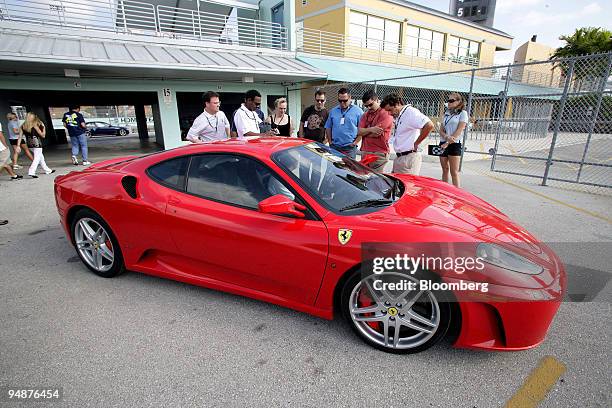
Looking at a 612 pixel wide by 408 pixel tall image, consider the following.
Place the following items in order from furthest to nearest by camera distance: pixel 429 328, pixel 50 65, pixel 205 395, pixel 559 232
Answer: pixel 50 65 → pixel 559 232 → pixel 429 328 → pixel 205 395

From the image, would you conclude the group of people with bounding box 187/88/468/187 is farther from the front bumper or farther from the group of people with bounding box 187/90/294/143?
the front bumper

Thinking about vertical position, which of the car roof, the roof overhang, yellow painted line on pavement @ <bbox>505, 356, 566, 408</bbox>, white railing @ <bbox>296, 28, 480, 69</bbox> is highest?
white railing @ <bbox>296, 28, 480, 69</bbox>

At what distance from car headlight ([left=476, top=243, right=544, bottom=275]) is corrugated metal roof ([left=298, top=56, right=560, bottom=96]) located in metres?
8.65

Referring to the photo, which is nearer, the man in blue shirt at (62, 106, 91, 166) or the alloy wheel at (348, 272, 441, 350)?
the alloy wheel at (348, 272, 441, 350)

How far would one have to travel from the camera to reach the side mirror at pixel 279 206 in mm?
2002

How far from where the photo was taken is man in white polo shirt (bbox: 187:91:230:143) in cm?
462

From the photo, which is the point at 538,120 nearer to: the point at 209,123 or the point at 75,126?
the point at 209,123

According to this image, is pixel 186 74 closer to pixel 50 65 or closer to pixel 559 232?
pixel 50 65

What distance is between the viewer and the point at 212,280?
2.47m

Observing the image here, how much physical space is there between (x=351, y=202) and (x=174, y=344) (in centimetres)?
155

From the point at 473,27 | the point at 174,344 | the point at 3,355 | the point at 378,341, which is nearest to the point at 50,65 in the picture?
the point at 3,355

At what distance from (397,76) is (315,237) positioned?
18.1 m

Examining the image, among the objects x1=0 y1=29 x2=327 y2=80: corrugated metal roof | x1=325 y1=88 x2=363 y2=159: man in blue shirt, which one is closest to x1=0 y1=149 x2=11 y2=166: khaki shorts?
x1=0 y1=29 x2=327 y2=80: corrugated metal roof

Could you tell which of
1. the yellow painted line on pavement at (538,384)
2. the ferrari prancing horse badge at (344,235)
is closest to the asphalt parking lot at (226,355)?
the yellow painted line on pavement at (538,384)
